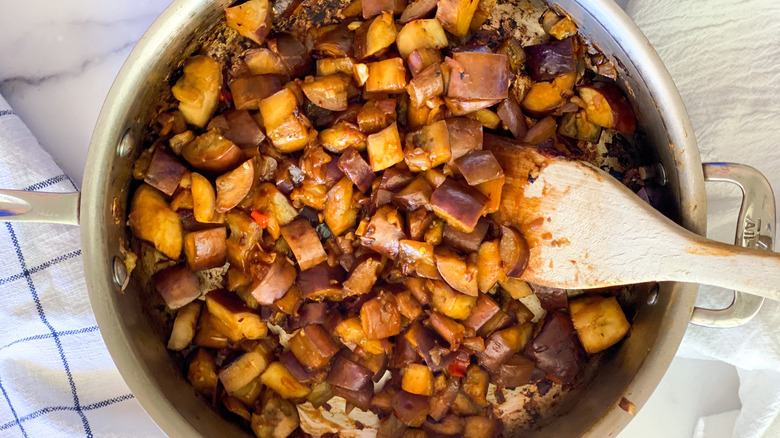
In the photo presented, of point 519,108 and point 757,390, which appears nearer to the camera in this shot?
point 519,108

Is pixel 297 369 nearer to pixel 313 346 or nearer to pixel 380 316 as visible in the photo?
pixel 313 346

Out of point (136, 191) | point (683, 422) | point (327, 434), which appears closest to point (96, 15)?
point (136, 191)

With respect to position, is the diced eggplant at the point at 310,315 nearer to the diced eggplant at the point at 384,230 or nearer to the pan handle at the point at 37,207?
the diced eggplant at the point at 384,230

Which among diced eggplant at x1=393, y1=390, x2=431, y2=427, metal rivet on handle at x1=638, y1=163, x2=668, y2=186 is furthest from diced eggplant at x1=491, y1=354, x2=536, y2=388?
metal rivet on handle at x1=638, y1=163, x2=668, y2=186

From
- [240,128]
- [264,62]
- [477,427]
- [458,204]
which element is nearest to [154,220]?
[240,128]

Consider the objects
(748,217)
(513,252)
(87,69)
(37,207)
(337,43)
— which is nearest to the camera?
(37,207)

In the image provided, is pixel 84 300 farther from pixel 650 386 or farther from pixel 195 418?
pixel 650 386
